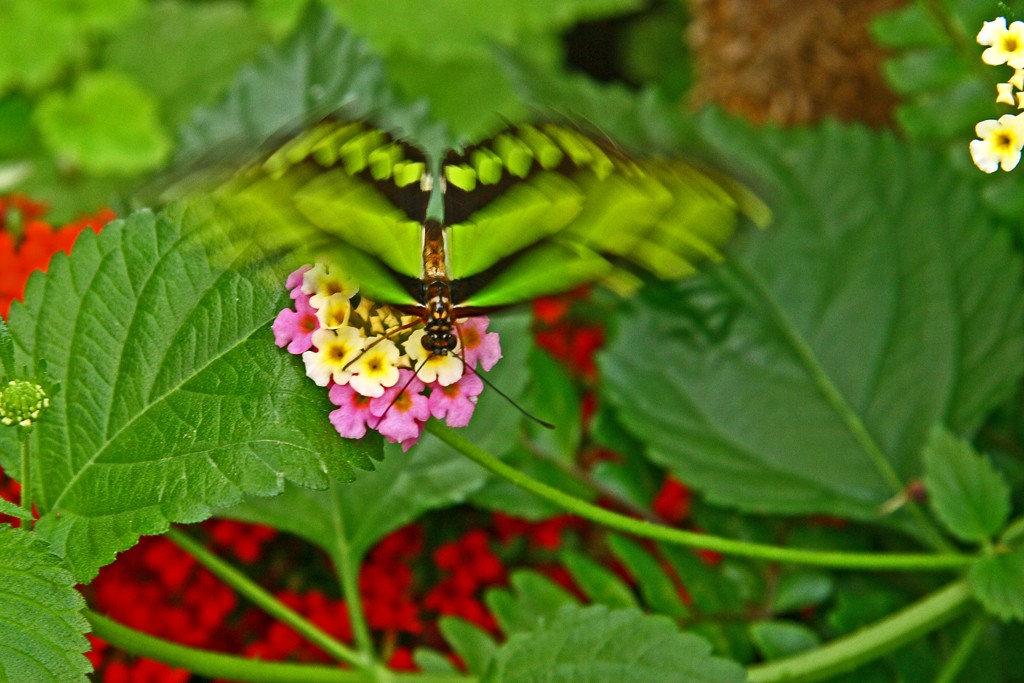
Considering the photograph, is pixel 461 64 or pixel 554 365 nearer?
pixel 554 365

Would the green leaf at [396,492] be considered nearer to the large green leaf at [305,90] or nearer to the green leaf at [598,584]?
the green leaf at [598,584]

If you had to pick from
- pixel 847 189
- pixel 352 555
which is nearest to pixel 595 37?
pixel 847 189

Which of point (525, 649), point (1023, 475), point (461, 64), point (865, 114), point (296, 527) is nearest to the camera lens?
point (525, 649)

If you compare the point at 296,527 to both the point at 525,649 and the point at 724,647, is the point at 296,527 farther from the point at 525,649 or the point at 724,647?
the point at 724,647

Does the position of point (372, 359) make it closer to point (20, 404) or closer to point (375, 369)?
point (375, 369)

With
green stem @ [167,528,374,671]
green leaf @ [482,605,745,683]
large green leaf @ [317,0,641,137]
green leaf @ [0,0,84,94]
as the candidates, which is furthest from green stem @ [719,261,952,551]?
green leaf @ [0,0,84,94]

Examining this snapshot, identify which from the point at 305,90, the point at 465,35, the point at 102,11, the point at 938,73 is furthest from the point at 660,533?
the point at 102,11

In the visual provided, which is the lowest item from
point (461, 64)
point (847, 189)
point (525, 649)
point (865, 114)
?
point (525, 649)
